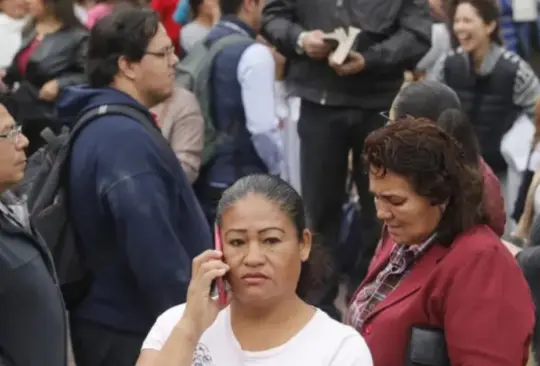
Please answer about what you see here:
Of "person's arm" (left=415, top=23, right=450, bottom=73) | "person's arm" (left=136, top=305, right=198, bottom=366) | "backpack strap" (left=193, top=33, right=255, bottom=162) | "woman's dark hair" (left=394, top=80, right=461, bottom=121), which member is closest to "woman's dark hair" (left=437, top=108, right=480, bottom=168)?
"woman's dark hair" (left=394, top=80, right=461, bottom=121)

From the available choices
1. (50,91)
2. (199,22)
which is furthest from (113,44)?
(199,22)

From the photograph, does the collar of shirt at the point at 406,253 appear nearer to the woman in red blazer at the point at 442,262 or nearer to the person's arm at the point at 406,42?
the woman in red blazer at the point at 442,262

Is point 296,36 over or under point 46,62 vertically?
over

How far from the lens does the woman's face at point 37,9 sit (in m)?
6.68

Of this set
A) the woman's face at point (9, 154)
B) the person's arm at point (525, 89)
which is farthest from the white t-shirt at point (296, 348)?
the person's arm at point (525, 89)

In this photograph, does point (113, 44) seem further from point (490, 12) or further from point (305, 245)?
point (490, 12)

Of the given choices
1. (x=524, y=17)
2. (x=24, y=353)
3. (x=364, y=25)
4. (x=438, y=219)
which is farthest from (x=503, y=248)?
(x=524, y=17)

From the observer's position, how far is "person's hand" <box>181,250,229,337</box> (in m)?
2.76

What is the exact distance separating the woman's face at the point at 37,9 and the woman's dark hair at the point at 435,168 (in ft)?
12.6

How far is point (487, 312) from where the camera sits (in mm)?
2988

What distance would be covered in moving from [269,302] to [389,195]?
1.78 feet

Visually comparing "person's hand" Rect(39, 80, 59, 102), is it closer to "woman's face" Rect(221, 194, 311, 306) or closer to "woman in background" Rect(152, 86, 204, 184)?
"woman in background" Rect(152, 86, 204, 184)

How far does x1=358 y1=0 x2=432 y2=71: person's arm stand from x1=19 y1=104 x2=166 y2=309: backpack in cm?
214

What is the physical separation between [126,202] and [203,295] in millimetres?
1263
